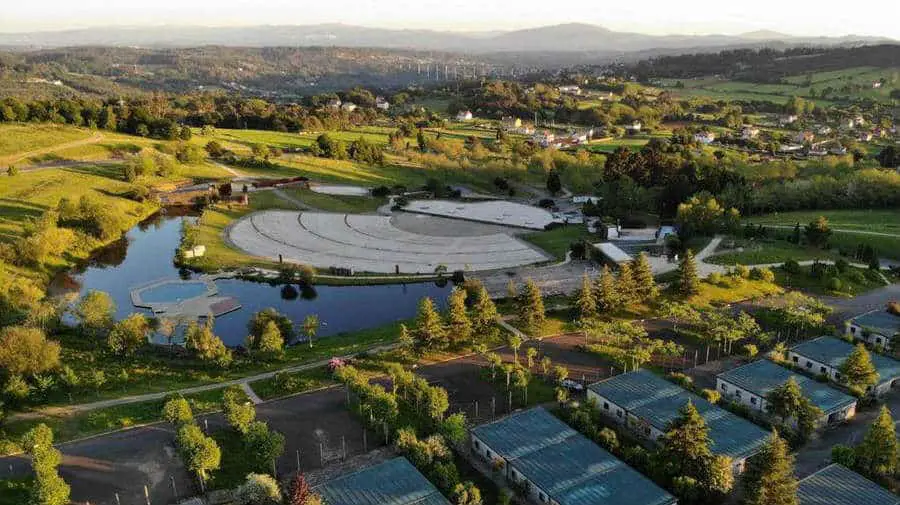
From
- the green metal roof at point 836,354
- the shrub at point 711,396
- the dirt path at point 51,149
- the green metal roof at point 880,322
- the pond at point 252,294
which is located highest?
the dirt path at point 51,149

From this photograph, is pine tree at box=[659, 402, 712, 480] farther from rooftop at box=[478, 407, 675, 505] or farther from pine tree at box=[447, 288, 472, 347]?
pine tree at box=[447, 288, 472, 347]

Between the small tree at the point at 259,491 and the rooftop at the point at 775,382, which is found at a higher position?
the rooftop at the point at 775,382

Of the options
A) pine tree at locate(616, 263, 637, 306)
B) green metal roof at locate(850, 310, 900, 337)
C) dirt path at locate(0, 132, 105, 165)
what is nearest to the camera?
green metal roof at locate(850, 310, 900, 337)

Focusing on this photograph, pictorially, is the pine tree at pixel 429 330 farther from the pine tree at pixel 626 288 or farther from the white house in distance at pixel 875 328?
the white house in distance at pixel 875 328

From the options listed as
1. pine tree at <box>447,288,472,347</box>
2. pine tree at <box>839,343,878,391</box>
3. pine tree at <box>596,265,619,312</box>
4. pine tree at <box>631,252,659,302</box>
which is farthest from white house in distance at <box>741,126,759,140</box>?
pine tree at <box>447,288,472,347</box>

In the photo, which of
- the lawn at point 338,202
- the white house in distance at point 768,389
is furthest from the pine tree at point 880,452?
the lawn at point 338,202

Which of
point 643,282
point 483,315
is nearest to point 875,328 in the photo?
point 643,282

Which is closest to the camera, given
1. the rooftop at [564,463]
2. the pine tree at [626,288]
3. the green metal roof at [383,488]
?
the green metal roof at [383,488]
